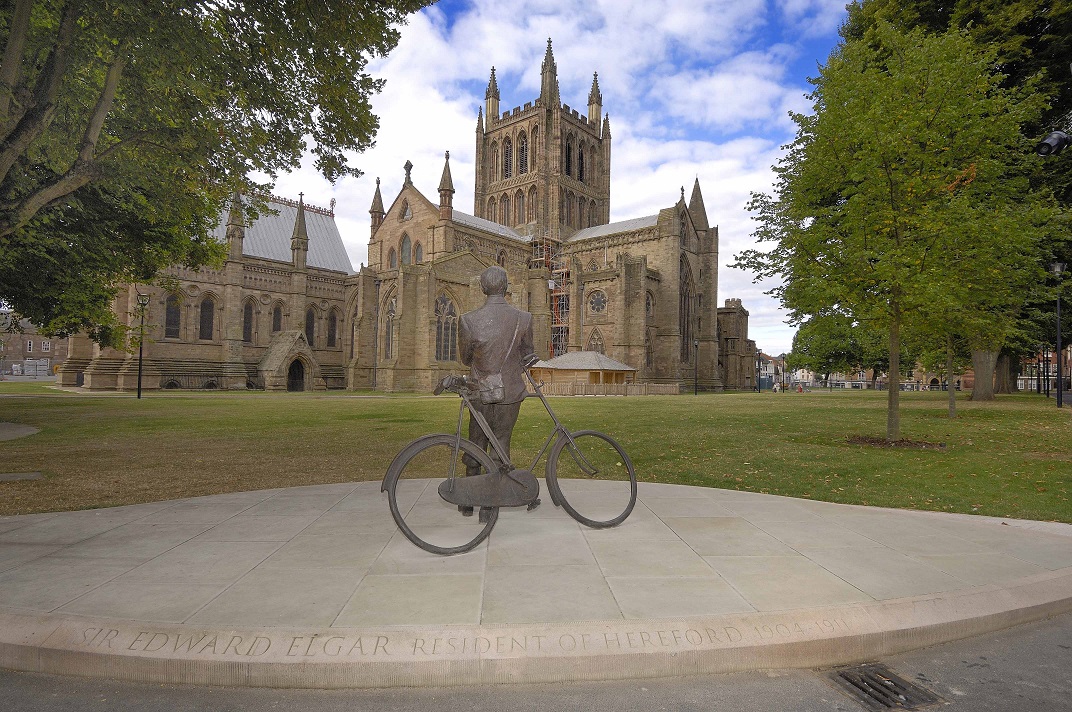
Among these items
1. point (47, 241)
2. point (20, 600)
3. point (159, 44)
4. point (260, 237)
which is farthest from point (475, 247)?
point (20, 600)

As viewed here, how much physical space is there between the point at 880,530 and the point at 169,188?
1119cm

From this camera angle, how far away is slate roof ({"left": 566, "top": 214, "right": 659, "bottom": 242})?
56156mm

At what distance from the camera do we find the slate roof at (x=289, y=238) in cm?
4906

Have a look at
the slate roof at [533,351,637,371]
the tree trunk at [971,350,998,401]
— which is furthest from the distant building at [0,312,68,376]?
the tree trunk at [971,350,998,401]

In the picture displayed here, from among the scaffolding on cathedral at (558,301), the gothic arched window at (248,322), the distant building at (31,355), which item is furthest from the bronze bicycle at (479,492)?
the distant building at (31,355)

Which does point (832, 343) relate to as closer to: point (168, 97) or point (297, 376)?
point (168, 97)

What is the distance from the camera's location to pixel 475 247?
50562 millimetres

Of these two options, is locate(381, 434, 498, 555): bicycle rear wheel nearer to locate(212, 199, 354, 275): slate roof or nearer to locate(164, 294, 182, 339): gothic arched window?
locate(164, 294, 182, 339): gothic arched window

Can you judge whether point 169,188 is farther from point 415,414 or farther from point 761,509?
point 415,414

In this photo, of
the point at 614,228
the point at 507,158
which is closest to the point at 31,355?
the point at 507,158

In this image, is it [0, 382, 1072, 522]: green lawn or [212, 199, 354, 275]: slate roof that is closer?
[0, 382, 1072, 522]: green lawn

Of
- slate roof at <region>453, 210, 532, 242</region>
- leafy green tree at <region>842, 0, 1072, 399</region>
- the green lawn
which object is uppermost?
slate roof at <region>453, 210, 532, 242</region>

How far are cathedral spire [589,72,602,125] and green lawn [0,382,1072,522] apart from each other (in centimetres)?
5705

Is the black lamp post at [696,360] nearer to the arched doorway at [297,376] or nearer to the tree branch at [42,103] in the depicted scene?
the arched doorway at [297,376]
